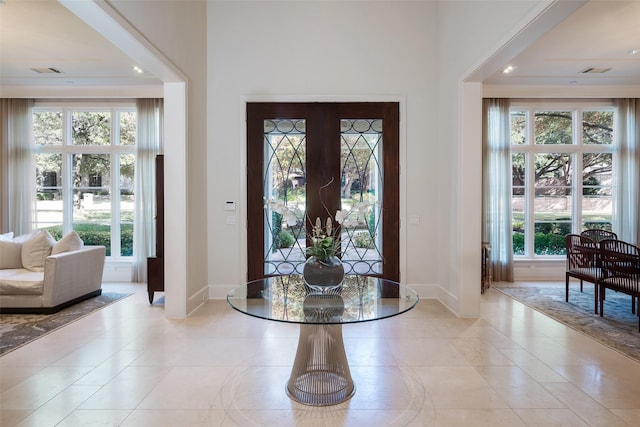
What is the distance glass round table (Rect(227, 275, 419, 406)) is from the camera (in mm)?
2205

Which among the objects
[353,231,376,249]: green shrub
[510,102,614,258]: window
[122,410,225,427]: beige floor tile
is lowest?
[122,410,225,427]: beige floor tile

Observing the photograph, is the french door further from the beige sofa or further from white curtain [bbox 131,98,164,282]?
the beige sofa

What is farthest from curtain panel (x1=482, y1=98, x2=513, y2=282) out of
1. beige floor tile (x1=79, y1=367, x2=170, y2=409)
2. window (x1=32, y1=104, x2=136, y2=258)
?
window (x1=32, y1=104, x2=136, y2=258)

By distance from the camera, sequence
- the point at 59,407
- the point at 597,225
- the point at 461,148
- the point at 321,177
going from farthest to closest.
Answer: the point at 597,225, the point at 321,177, the point at 461,148, the point at 59,407

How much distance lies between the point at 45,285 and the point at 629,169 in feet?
28.9

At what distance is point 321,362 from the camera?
2510mm

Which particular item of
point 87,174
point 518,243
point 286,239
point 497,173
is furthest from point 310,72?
point 518,243

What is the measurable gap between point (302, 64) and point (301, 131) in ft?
2.92

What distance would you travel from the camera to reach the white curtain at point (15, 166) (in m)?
5.93

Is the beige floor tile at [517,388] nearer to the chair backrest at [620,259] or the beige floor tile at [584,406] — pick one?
the beige floor tile at [584,406]

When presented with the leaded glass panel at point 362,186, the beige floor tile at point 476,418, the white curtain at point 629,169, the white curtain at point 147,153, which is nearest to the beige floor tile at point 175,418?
the beige floor tile at point 476,418

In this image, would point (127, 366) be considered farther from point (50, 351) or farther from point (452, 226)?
point (452, 226)

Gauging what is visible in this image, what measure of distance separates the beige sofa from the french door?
2.19 m

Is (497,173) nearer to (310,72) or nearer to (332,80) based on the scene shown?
(332,80)
